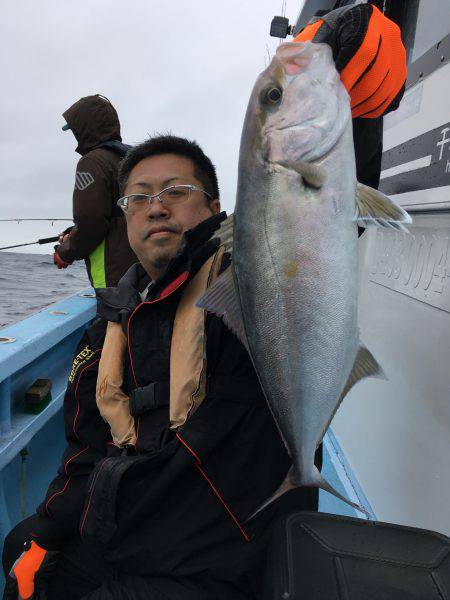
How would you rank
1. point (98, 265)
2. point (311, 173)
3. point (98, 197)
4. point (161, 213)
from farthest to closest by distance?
point (98, 265) → point (98, 197) → point (161, 213) → point (311, 173)

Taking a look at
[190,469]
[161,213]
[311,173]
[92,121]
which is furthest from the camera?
[92,121]

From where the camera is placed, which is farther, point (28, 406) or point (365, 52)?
point (28, 406)

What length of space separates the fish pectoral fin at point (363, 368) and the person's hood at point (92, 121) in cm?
315

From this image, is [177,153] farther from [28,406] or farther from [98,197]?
[28,406]

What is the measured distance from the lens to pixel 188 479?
156cm

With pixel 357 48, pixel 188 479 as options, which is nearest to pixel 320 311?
pixel 357 48

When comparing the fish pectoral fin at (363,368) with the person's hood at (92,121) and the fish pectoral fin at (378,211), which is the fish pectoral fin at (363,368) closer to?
the fish pectoral fin at (378,211)

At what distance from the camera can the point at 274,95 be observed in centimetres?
115

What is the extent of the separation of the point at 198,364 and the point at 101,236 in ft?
7.63

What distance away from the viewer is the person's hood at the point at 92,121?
3570mm

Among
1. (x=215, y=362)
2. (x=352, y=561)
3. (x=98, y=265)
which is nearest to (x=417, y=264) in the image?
(x=215, y=362)

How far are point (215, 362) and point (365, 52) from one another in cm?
108

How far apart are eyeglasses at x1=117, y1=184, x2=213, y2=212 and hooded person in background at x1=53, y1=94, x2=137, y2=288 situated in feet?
5.22

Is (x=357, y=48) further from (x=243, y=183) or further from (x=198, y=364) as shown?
(x=198, y=364)
